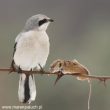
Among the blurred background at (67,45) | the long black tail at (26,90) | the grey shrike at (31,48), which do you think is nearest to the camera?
the long black tail at (26,90)

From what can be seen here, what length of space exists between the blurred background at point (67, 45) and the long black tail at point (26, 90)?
22cm

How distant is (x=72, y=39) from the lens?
24.5ft

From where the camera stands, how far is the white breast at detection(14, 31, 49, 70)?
66.3 inches

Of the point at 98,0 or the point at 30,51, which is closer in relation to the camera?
the point at 30,51

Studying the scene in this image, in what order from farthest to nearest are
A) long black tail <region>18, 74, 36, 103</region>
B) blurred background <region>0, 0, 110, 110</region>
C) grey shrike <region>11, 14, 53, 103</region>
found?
blurred background <region>0, 0, 110, 110</region> < grey shrike <region>11, 14, 53, 103</region> < long black tail <region>18, 74, 36, 103</region>

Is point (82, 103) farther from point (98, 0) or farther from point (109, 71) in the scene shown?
point (98, 0)

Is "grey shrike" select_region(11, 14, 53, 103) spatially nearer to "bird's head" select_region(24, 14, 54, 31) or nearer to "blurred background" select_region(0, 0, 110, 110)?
"bird's head" select_region(24, 14, 54, 31)

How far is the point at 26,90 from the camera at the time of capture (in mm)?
1692

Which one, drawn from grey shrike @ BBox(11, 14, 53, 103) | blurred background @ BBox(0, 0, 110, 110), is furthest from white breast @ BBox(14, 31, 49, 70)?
blurred background @ BBox(0, 0, 110, 110)

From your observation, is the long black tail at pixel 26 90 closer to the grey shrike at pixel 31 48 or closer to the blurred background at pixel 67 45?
the grey shrike at pixel 31 48

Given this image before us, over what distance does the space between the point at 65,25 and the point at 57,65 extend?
7.47 m

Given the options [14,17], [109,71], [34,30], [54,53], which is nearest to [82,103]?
[109,71]

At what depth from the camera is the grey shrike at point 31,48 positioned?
1.68 metres

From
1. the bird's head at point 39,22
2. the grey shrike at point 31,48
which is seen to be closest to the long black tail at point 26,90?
the grey shrike at point 31,48
